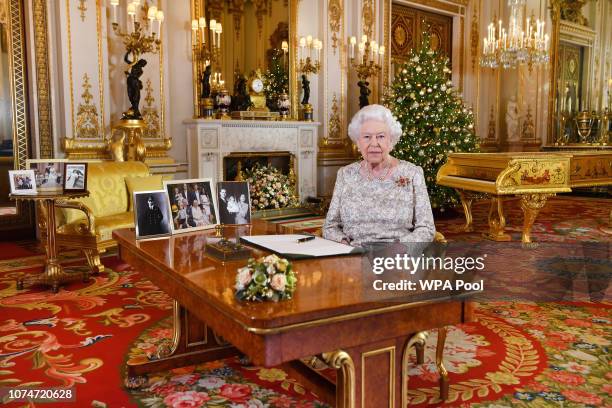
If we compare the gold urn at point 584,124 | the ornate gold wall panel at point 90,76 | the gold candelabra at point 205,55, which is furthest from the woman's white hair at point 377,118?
the gold urn at point 584,124

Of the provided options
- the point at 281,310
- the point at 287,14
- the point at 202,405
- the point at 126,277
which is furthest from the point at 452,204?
the point at 281,310

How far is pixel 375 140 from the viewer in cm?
254

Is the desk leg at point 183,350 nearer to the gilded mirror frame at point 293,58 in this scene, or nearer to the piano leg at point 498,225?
the piano leg at point 498,225

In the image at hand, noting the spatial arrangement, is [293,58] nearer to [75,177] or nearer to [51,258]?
[75,177]

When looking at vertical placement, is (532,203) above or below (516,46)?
below

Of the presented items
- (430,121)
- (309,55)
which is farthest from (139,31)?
(430,121)

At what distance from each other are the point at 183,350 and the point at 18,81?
4761 millimetres

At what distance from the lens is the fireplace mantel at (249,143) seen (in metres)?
7.04

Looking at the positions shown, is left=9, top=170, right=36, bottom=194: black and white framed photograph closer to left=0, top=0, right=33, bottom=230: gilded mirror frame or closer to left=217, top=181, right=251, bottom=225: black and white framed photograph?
left=0, top=0, right=33, bottom=230: gilded mirror frame

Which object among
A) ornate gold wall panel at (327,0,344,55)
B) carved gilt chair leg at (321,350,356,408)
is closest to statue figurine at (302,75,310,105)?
ornate gold wall panel at (327,0,344,55)

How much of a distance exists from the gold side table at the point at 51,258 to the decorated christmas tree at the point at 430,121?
4869mm

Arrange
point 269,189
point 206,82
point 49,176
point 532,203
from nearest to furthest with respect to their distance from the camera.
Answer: point 49,176 < point 532,203 < point 206,82 < point 269,189

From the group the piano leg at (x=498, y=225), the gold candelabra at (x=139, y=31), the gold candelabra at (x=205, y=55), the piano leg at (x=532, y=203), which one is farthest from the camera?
the gold candelabra at (x=205, y=55)

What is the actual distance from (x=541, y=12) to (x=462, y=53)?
5.75 ft
